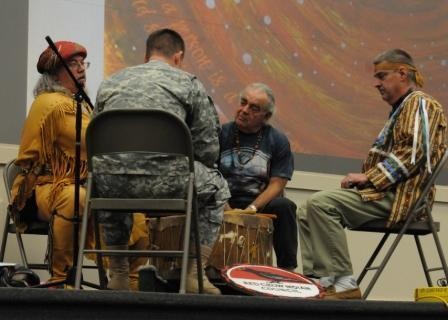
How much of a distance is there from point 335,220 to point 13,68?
1902 mm

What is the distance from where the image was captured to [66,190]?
16.8 feet

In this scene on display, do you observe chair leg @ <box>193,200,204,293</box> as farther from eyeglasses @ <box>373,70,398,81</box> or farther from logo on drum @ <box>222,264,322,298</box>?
eyeglasses @ <box>373,70,398,81</box>

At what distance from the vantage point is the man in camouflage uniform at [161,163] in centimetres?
438

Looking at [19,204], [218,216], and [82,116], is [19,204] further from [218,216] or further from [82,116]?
[218,216]

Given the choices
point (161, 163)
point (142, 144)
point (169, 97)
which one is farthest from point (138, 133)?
point (169, 97)

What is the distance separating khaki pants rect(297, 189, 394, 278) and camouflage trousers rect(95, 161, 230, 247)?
2.31 ft

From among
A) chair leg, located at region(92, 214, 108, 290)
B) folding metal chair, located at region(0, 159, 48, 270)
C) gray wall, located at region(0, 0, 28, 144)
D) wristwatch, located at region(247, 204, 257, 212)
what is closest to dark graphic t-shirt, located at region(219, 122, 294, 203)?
wristwatch, located at region(247, 204, 257, 212)

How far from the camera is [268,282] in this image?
4562mm

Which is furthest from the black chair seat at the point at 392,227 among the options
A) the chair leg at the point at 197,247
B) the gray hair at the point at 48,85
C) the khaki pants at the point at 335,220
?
the gray hair at the point at 48,85

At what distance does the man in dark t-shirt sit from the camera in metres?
5.64

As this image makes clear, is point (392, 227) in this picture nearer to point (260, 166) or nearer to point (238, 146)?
point (260, 166)

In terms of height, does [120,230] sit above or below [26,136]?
below

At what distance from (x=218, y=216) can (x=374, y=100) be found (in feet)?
9.01

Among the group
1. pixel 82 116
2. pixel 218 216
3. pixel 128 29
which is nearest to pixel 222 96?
pixel 128 29
